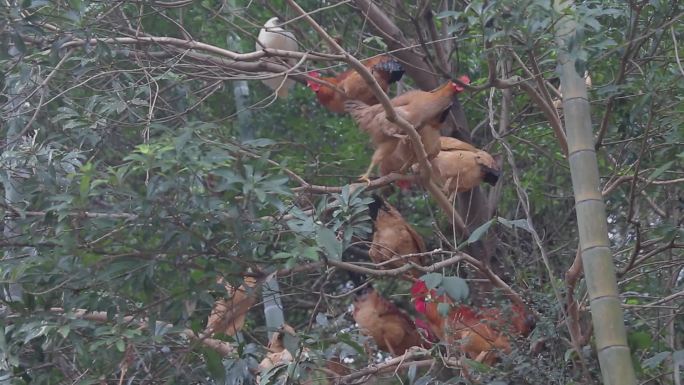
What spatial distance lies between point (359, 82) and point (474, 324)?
1.49 m

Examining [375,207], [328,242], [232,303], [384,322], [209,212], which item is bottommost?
[384,322]

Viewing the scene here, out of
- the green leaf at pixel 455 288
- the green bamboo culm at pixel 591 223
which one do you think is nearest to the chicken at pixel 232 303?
the green leaf at pixel 455 288

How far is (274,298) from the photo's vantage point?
185 inches

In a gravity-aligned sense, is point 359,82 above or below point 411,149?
above

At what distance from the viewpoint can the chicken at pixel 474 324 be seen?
4887 mm

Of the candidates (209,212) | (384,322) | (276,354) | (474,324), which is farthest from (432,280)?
(384,322)

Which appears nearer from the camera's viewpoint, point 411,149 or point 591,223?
point 591,223

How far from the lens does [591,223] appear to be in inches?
150

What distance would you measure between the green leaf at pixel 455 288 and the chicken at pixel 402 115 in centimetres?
151

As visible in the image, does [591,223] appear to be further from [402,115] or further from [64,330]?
[64,330]

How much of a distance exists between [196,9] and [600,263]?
3582mm

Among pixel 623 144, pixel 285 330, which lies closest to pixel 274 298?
pixel 285 330

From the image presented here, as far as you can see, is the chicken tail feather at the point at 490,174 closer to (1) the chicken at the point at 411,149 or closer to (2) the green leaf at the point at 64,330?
(1) the chicken at the point at 411,149

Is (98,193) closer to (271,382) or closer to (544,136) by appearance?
(271,382)
